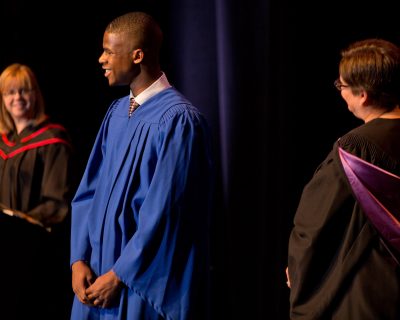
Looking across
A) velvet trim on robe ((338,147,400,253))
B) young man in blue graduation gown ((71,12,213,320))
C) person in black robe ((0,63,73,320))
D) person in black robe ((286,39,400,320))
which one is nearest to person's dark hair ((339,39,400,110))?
person in black robe ((286,39,400,320))

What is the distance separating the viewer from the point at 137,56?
2078mm

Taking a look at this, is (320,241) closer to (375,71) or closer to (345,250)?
(345,250)

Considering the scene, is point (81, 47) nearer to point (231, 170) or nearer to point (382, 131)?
point (231, 170)

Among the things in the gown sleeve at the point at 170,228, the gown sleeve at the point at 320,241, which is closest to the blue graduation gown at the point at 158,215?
the gown sleeve at the point at 170,228

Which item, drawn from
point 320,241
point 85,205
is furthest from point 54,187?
point 320,241

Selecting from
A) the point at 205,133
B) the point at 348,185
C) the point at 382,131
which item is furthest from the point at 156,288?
the point at 382,131

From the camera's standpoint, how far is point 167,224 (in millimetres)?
1910

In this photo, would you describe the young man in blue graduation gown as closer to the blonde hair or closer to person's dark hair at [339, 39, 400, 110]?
person's dark hair at [339, 39, 400, 110]

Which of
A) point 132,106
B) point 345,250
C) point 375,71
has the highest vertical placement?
point 375,71

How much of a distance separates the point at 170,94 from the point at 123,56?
0.20m

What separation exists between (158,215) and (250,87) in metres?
1.20

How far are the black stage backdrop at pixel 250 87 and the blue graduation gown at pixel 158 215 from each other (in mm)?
896

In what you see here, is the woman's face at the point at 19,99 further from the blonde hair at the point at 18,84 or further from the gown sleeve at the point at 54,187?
the gown sleeve at the point at 54,187

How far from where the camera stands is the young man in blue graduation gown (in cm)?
192
